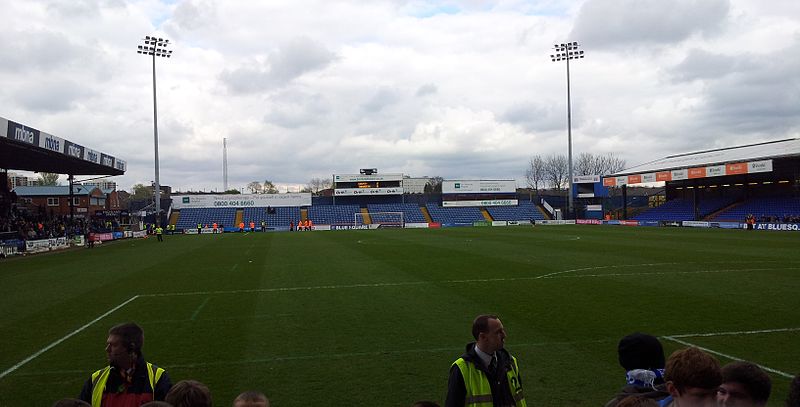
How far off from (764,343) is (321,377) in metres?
7.03

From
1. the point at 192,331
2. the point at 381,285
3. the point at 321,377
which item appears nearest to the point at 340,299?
the point at 381,285

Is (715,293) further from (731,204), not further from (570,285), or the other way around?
(731,204)

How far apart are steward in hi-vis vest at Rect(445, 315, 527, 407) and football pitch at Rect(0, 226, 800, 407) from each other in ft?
8.46

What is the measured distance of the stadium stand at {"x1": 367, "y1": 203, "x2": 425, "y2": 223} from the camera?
7769 cm

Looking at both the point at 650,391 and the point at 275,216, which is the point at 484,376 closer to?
the point at 650,391

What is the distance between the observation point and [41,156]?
110 ft

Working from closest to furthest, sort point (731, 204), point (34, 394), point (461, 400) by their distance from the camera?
1. point (461, 400)
2. point (34, 394)
3. point (731, 204)

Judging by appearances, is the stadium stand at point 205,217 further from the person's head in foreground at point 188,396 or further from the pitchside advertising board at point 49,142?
the person's head in foreground at point 188,396

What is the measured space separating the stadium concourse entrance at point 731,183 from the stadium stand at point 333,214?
115 feet

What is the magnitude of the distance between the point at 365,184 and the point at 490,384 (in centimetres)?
7825

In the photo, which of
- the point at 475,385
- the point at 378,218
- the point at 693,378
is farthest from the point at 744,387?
the point at 378,218

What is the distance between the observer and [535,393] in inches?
260

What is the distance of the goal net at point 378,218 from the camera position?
241 ft

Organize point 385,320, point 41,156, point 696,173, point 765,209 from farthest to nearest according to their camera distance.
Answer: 1. point 765,209
2. point 696,173
3. point 41,156
4. point 385,320
